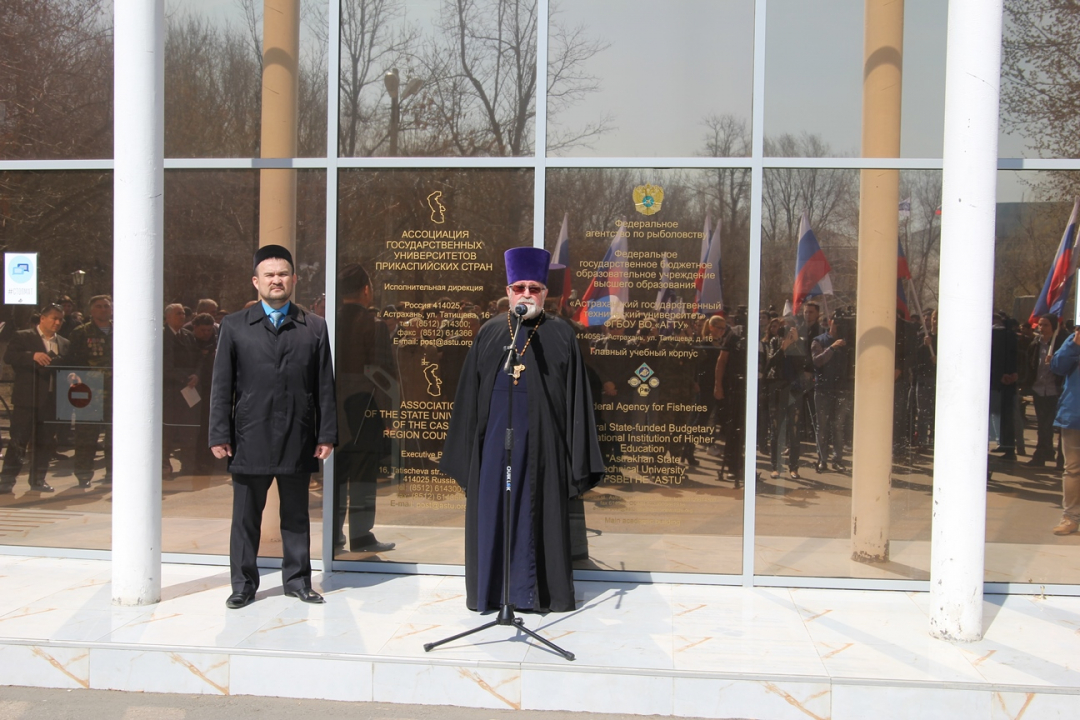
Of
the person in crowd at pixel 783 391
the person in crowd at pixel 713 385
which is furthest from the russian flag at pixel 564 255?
the person in crowd at pixel 783 391

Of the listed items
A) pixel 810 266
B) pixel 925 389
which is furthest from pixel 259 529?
pixel 925 389

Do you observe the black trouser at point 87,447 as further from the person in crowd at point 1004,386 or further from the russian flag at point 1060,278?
the russian flag at point 1060,278

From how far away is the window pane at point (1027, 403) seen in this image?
5891 mm

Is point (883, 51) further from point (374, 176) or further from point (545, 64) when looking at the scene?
point (374, 176)

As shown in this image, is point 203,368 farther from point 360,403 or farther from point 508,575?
point 508,575

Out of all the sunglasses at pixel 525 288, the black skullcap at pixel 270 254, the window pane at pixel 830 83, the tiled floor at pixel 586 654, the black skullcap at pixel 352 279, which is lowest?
the tiled floor at pixel 586 654

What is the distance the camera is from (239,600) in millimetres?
5336

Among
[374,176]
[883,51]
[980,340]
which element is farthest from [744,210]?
[374,176]

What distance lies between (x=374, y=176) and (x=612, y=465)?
2.49 m

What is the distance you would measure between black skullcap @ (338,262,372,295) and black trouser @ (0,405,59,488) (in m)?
2.35

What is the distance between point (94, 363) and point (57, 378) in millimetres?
306

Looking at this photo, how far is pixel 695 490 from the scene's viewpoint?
6027mm

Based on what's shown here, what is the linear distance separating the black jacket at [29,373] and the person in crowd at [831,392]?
5.29 meters

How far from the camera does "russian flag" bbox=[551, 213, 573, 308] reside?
6039 millimetres
